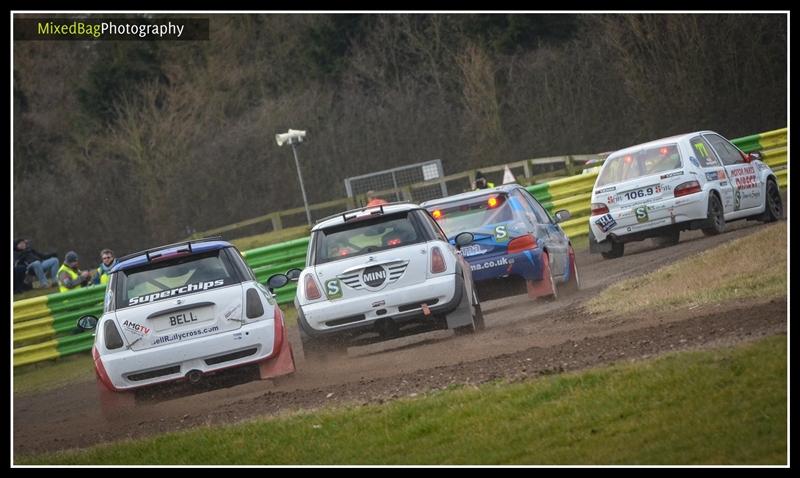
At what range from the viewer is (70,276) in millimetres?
24891

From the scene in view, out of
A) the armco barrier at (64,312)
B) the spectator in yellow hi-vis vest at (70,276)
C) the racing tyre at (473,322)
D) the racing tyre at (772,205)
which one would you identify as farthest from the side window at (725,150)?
the spectator in yellow hi-vis vest at (70,276)

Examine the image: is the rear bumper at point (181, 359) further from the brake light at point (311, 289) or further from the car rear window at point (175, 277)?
the brake light at point (311, 289)

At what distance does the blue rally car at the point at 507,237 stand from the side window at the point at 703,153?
11.6ft

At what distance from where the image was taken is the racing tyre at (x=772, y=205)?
70.9 feet

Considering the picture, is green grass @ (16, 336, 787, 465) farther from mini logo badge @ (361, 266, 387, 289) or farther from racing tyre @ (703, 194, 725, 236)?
racing tyre @ (703, 194, 725, 236)

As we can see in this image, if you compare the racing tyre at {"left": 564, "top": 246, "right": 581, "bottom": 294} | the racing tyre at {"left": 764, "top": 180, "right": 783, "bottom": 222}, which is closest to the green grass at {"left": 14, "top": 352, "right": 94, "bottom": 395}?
the racing tyre at {"left": 564, "top": 246, "right": 581, "bottom": 294}

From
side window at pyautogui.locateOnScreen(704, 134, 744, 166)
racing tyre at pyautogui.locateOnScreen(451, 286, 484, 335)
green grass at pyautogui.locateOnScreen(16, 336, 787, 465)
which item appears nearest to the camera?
green grass at pyautogui.locateOnScreen(16, 336, 787, 465)

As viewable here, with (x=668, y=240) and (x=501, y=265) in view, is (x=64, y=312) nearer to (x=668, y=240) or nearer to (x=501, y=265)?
(x=501, y=265)

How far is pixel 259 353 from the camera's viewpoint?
1310 centimetres

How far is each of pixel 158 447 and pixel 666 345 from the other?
4.40m

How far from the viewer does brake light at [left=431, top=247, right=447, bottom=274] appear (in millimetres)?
→ 14422

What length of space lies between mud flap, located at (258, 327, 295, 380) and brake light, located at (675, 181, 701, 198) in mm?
9051

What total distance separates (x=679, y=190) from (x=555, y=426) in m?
11.4
